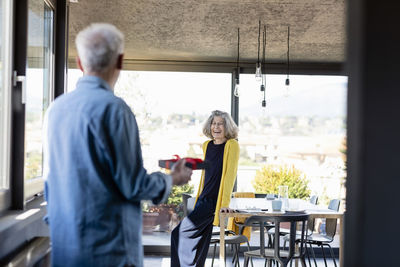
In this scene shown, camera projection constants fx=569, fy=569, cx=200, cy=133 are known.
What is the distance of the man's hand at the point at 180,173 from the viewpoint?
2088mm

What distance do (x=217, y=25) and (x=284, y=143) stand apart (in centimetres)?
265

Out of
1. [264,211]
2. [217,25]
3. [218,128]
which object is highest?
[217,25]

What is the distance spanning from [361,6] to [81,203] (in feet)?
3.48

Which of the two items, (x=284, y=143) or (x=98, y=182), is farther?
(x=284, y=143)

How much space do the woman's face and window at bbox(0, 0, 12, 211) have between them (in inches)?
114

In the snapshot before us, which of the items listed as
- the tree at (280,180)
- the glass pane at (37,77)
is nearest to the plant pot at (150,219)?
the tree at (280,180)

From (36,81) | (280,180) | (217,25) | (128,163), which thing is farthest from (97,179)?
(280,180)

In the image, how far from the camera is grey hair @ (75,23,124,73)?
6.37 feet

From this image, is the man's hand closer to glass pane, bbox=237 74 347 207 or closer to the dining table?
the dining table

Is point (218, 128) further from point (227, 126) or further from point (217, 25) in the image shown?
point (217, 25)

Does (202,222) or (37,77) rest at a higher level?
(37,77)

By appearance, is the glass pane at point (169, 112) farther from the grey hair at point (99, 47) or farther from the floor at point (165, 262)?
the grey hair at point (99, 47)

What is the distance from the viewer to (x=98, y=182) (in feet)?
6.13

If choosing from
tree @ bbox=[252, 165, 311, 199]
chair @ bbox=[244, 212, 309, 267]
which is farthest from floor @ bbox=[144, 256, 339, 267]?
chair @ bbox=[244, 212, 309, 267]
